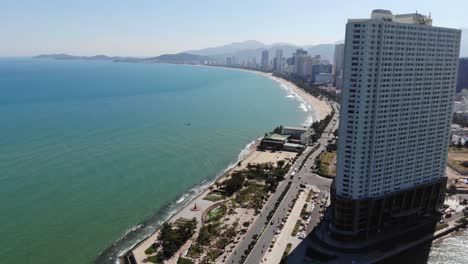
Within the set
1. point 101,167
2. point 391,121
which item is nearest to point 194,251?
point 391,121

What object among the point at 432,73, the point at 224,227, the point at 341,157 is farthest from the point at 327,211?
the point at 432,73

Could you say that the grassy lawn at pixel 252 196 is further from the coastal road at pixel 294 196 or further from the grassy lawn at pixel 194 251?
the grassy lawn at pixel 194 251

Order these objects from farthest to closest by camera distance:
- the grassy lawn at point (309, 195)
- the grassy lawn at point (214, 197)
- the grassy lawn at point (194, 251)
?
1. the grassy lawn at point (214, 197)
2. the grassy lawn at point (309, 195)
3. the grassy lawn at point (194, 251)

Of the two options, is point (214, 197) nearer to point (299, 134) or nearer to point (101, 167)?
point (101, 167)

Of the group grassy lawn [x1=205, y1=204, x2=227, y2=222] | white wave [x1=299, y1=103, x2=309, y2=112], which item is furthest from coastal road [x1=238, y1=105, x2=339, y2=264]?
white wave [x1=299, y1=103, x2=309, y2=112]

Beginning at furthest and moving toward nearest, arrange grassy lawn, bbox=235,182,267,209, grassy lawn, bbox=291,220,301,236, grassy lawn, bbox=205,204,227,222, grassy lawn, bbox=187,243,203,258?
1. grassy lawn, bbox=235,182,267,209
2. grassy lawn, bbox=205,204,227,222
3. grassy lawn, bbox=291,220,301,236
4. grassy lawn, bbox=187,243,203,258

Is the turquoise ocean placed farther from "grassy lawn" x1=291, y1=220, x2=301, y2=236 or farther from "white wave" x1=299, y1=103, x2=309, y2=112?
"grassy lawn" x1=291, y1=220, x2=301, y2=236

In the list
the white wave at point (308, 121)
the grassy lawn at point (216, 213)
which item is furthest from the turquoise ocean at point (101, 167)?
the grassy lawn at point (216, 213)

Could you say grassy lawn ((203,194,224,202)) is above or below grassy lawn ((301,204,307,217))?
below
